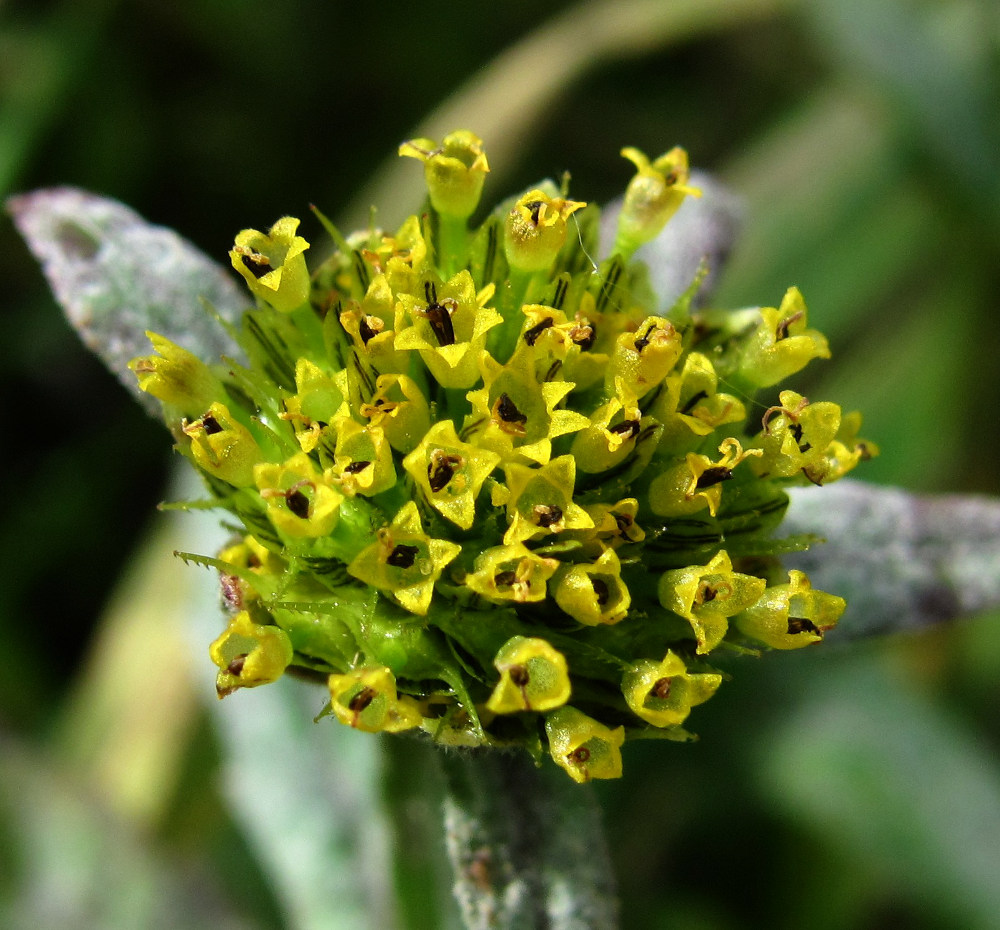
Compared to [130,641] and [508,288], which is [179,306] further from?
[130,641]

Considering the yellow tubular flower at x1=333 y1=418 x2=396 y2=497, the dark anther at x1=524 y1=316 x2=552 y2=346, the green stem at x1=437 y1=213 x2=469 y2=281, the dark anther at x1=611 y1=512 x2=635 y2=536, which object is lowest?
the dark anther at x1=611 y1=512 x2=635 y2=536

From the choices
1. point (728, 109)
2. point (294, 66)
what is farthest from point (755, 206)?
point (294, 66)

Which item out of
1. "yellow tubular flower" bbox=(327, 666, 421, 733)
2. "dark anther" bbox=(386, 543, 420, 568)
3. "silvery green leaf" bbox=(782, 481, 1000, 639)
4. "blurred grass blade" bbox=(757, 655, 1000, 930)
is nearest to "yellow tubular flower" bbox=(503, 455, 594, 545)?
"dark anther" bbox=(386, 543, 420, 568)

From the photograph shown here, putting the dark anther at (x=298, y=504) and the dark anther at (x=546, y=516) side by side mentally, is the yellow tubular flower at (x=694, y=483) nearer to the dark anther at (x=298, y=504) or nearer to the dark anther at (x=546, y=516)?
the dark anther at (x=546, y=516)

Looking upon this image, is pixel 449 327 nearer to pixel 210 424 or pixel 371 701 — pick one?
pixel 210 424

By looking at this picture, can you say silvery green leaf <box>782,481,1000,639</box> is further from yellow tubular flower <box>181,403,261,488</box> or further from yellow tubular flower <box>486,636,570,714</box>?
yellow tubular flower <box>181,403,261,488</box>

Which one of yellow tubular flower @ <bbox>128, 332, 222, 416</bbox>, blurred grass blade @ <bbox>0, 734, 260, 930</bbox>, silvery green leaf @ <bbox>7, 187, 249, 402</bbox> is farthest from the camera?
blurred grass blade @ <bbox>0, 734, 260, 930</bbox>

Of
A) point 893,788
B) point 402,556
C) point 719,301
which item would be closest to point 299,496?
point 402,556
